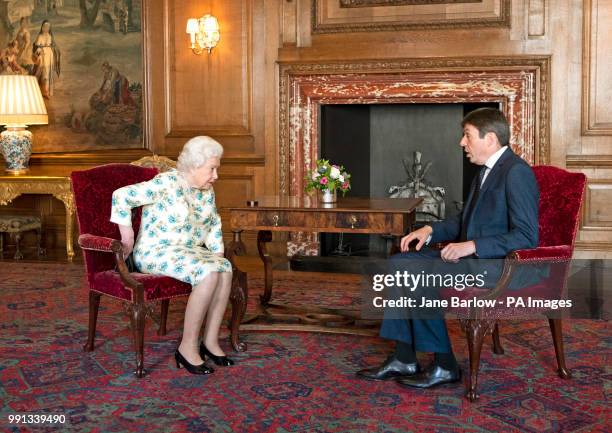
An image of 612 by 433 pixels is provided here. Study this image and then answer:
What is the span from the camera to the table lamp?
817cm

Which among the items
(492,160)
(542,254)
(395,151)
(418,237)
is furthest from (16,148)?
(542,254)

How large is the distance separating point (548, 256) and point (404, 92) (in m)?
4.08

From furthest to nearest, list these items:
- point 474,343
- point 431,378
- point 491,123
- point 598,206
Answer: point 598,206
point 491,123
point 431,378
point 474,343

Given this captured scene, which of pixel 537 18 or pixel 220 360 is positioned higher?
pixel 537 18

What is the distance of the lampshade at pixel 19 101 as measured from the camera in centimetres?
816

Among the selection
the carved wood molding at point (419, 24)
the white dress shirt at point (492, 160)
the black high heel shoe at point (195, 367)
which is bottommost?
the black high heel shoe at point (195, 367)

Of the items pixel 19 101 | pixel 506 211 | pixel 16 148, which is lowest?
pixel 506 211

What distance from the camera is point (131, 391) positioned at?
3.65m

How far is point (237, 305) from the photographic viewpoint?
4438mm

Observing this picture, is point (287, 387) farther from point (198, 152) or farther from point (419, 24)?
point (419, 24)

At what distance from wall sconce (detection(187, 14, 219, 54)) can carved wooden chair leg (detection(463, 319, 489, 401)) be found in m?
5.11

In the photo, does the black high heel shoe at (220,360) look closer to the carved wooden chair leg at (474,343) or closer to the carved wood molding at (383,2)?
the carved wooden chair leg at (474,343)

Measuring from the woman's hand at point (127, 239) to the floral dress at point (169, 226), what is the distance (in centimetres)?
4

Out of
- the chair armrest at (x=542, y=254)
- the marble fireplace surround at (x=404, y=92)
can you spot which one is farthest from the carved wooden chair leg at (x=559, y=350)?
the marble fireplace surround at (x=404, y=92)
